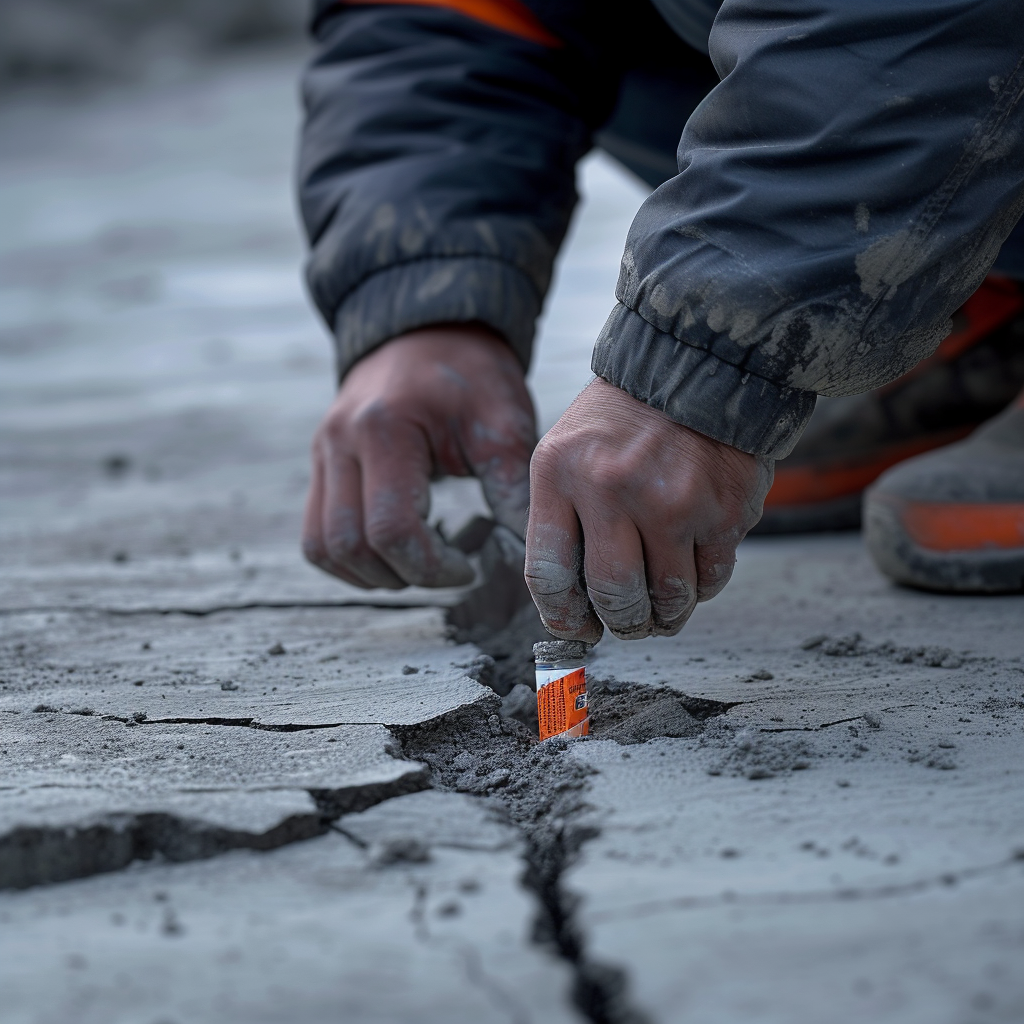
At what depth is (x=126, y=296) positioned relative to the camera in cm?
603

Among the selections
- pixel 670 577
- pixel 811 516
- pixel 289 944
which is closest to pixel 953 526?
pixel 811 516

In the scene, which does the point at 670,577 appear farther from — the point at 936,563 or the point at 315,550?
the point at 936,563

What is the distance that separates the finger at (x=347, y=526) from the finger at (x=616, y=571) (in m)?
0.49

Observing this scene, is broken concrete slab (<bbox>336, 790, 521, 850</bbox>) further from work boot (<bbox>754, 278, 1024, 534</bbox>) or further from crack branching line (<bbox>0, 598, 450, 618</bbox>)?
work boot (<bbox>754, 278, 1024, 534</bbox>)

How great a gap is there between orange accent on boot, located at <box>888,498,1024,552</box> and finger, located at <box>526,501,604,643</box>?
0.80 metres

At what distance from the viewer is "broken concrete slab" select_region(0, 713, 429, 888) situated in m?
0.95

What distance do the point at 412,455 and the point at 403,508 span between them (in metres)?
0.08

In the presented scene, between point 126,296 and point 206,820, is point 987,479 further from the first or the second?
point 126,296

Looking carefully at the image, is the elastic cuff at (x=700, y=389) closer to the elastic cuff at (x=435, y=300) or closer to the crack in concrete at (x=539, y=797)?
the crack in concrete at (x=539, y=797)

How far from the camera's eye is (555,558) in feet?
3.85

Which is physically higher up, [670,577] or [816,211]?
[816,211]

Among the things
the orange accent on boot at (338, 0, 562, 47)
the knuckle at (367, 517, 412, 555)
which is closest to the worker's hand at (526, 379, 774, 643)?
the knuckle at (367, 517, 412, 555)

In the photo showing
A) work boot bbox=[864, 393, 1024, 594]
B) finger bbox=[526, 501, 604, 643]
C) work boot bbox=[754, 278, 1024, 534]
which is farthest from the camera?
work boot bbox=[754, 278, 1024, 534]

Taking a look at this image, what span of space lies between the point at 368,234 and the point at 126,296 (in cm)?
473
